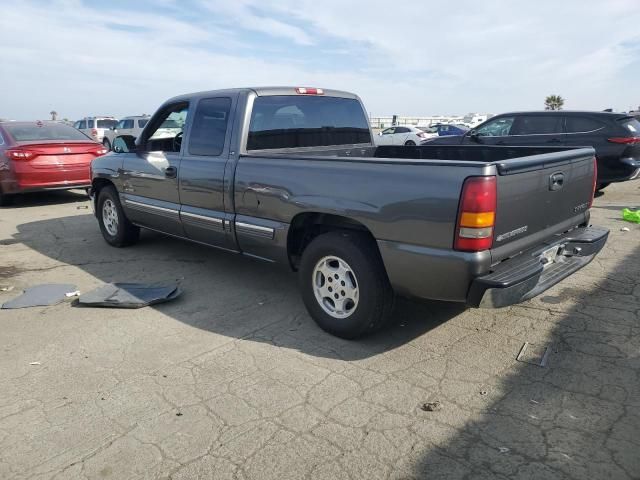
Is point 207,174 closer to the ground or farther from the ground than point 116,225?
Result: farther from the ground

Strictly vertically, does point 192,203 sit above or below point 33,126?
below

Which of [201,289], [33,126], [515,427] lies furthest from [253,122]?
[33,126]

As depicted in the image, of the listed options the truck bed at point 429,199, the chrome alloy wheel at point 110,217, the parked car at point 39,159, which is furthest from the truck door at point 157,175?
the parked car at point 39,159

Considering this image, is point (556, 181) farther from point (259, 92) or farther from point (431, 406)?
point (259, 92)

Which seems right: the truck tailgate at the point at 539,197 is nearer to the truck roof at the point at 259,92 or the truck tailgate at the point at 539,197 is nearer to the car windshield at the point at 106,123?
the truck roof at the point at 259,92

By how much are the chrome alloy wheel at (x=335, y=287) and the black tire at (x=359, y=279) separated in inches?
0.9

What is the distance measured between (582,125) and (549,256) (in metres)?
6.67

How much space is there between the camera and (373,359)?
3.36 meters

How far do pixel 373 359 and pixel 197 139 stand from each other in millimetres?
2657

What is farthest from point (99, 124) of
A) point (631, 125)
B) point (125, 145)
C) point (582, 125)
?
point (631, 125)

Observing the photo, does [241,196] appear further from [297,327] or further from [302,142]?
[297,327]

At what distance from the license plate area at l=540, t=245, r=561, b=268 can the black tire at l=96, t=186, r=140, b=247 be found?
469 cm

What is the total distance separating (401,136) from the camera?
79.2 ft

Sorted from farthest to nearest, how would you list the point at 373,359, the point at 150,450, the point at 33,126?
the point at 33,126 < the point at 373,359 < the point at 150,450
